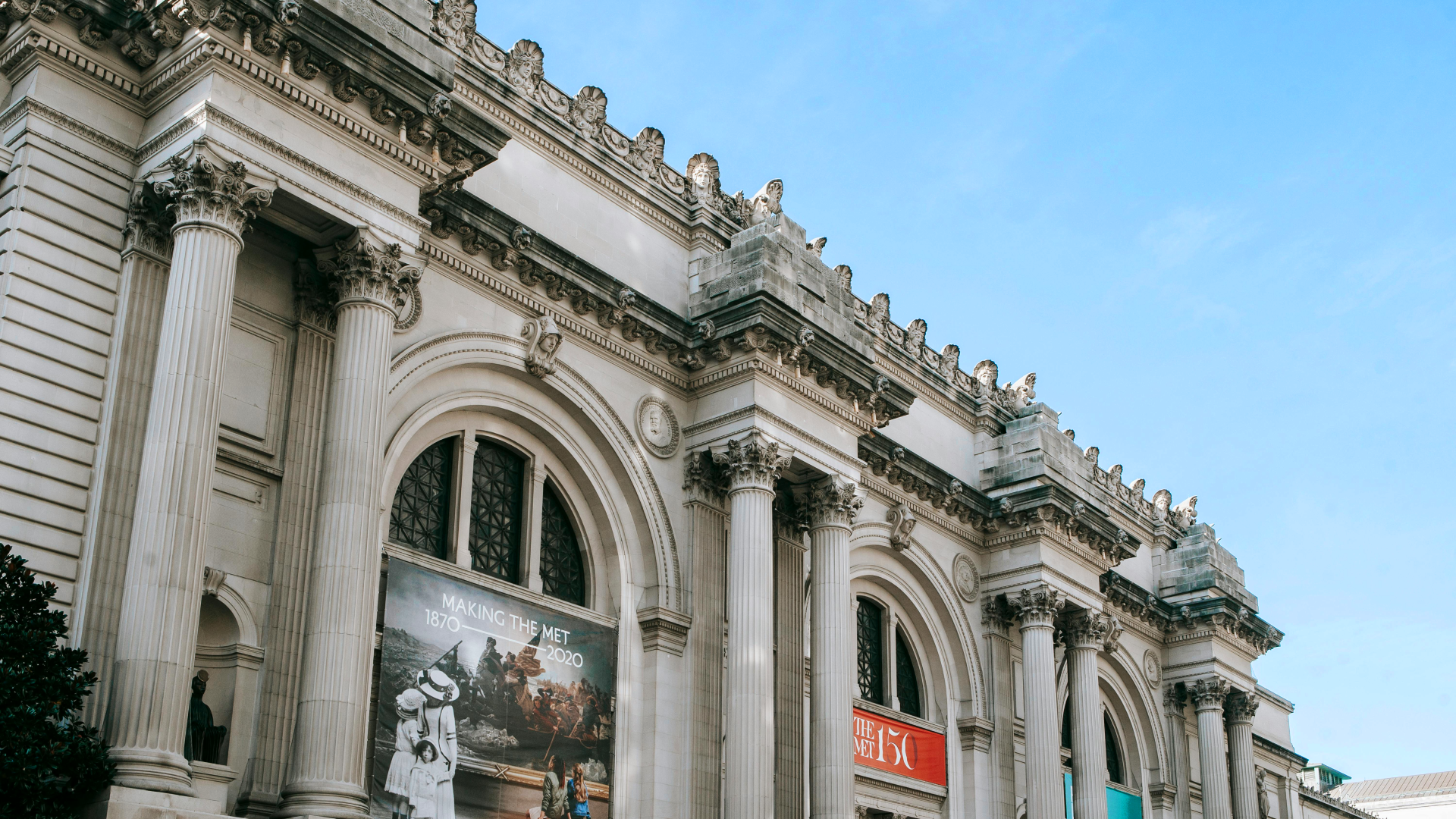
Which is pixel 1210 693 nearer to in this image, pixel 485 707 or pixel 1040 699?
pixel 1040 699

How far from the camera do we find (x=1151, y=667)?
41.9 meters

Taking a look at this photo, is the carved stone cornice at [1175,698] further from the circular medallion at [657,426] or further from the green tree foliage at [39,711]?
the green tree foliage at [39,711]

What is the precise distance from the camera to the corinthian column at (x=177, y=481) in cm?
1562

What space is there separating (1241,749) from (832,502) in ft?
70.8

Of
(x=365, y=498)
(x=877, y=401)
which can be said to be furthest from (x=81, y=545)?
(x=877, y=401)

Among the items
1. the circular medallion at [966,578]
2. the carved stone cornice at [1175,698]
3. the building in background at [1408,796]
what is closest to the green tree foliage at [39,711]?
the circular medallion at [966,578]

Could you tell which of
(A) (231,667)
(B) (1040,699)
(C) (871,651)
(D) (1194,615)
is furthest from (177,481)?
(D) (1194,615)

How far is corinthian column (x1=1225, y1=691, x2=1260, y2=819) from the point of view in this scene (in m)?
42.0

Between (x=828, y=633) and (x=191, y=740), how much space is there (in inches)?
483

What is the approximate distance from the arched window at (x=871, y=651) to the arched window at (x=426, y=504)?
11.7m

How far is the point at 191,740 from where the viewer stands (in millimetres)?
17688

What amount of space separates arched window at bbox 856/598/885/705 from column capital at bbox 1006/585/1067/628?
3.61 meters

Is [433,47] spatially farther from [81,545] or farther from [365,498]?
[81,545]

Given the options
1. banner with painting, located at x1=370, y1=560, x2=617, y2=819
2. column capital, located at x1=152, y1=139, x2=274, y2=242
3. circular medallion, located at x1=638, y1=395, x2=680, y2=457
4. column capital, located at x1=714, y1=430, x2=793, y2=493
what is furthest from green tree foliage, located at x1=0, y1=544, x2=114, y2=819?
column capital, located at x1=714, y1=430, x2=793, y2=493
